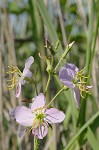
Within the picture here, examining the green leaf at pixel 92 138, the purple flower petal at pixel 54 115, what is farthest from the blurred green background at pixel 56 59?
the purple flower petal at pixel 54 115

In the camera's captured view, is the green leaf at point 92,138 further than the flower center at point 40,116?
Yes

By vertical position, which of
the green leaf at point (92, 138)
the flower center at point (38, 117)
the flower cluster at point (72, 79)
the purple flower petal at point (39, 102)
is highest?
the flower cluster at point (72, 79)

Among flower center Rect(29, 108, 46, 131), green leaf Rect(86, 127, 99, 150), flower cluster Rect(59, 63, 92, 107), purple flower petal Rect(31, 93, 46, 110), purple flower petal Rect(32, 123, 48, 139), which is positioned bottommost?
green leaf Rect(86, 127, 99, 150)

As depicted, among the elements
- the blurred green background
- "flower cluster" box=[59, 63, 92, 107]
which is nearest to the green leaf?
the blurred green background

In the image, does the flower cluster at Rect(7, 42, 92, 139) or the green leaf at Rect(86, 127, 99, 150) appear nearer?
the flower cluster at Rect(7, 42, 92, 139)

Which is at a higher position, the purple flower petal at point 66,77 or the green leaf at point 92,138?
the purple flower petal at point 66,77

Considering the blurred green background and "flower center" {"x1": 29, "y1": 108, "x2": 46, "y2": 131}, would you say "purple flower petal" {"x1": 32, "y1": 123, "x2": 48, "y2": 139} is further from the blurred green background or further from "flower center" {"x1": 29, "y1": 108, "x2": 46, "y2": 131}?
the blurred green background

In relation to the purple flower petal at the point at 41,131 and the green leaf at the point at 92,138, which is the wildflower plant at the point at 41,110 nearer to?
the purple flower petal at the point at 41,131
